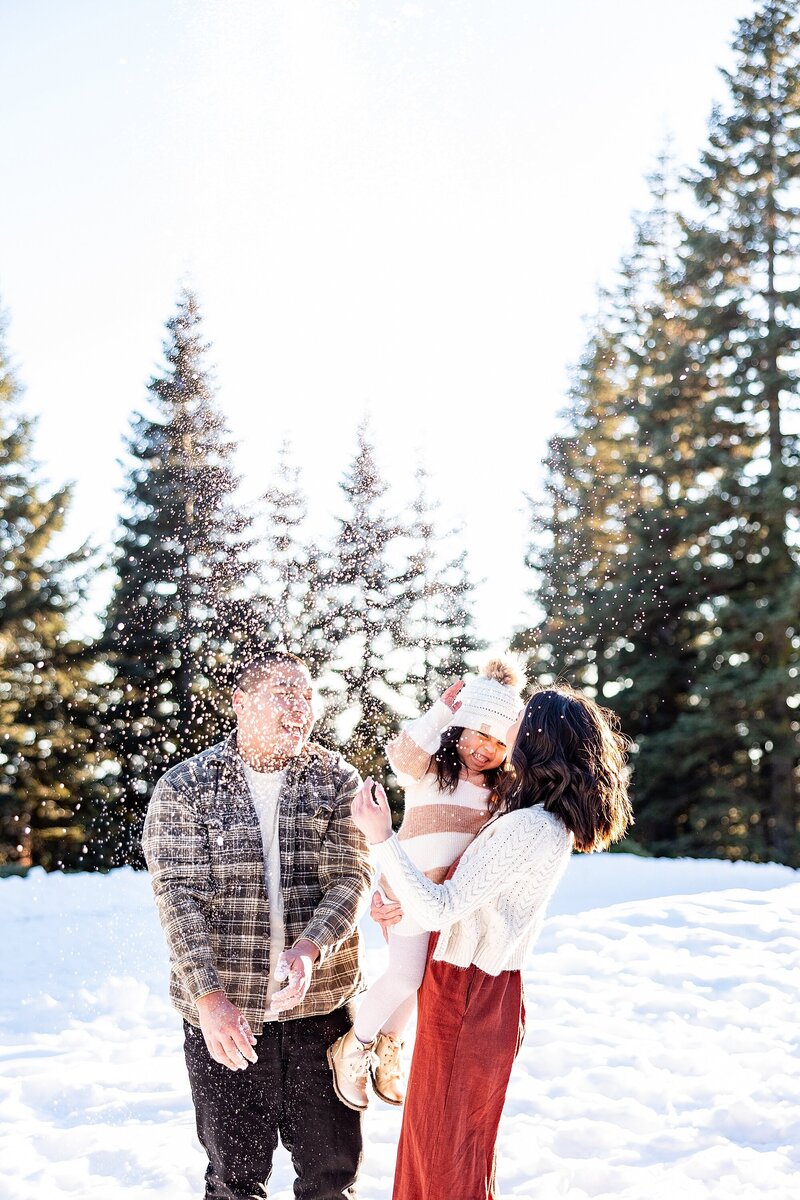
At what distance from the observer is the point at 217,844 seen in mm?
2936

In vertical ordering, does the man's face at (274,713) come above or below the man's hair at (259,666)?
below

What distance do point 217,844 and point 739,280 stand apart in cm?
2075

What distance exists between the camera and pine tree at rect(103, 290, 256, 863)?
19.7 meters

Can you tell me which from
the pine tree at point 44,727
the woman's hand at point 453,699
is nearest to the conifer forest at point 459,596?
the pine tree at point 44,727

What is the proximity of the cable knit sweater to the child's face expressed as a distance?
1.75 ft

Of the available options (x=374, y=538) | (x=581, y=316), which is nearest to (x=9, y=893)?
(x=374, y=538)

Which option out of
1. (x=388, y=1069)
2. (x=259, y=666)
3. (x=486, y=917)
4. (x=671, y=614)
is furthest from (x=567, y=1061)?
(x=671, y=614)

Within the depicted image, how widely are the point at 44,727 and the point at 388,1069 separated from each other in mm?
19759

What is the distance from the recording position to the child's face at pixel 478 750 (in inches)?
129

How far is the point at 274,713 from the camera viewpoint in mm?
2963

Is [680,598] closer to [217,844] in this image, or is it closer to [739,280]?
[739,280]

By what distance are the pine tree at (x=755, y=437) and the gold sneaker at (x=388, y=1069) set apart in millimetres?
17406

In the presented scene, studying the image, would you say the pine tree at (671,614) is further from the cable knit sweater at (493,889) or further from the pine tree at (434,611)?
the cable knit sweater at (493,889)

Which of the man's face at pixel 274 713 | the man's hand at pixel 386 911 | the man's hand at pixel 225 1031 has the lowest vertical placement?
the man's hand at pixel 225 1031
